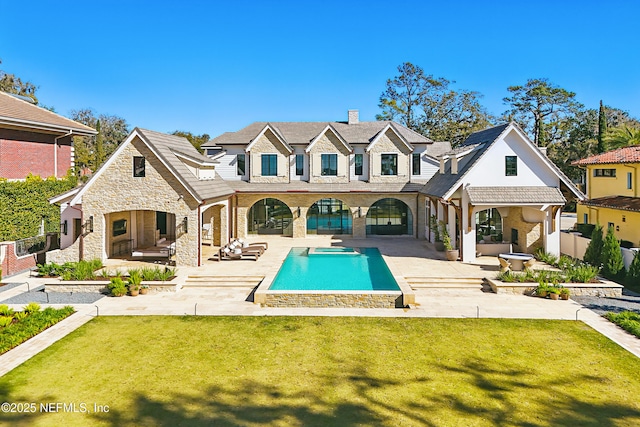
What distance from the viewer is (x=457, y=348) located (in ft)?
37.7

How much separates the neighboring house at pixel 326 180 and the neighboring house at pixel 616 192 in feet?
34.3

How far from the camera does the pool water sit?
1722cm

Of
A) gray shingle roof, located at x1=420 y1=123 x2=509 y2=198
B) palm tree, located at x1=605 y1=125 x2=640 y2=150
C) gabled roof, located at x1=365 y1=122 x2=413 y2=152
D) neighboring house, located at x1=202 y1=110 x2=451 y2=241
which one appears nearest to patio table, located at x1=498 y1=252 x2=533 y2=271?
gray shingle roof, located at x1=420 y1=123 x2=509 y2=198

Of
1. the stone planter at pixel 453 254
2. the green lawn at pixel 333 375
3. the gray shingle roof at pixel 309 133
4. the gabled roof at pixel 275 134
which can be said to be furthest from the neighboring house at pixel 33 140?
the stone planter at pixel 453 254

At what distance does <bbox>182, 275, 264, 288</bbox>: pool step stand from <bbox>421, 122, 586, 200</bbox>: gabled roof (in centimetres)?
1093

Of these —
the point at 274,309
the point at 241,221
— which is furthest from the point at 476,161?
the point at 241,221

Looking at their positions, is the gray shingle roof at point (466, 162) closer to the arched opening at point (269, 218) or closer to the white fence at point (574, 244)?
the white fence at point (574, 244)

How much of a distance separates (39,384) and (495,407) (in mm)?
10122

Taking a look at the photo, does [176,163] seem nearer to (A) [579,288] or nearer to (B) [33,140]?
(B) [33,140]

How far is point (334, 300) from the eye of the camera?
15.4 metres

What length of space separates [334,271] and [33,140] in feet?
69.0

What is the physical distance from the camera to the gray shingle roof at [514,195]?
21.1 metres

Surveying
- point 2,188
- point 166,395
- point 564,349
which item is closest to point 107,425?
point 166,395

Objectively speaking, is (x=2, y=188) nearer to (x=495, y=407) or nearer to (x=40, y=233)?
(x=40, y=233)
